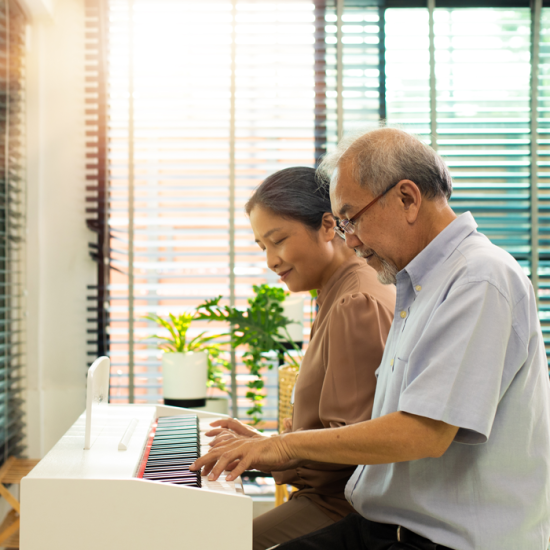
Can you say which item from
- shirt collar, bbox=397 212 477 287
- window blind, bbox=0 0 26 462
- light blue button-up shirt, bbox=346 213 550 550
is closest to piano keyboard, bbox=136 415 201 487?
light blue button-up shirt, bbox=346 213 550 550

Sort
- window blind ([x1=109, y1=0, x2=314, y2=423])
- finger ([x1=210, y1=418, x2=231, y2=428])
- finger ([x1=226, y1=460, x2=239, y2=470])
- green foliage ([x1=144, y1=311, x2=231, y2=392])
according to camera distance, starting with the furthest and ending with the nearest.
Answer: window blind ([x1=109, y1=0, x2=314, y2=423]) < green foliage ([x1=144, y1=311, x2=231, y2=392]) < finger ([x1=210, y1=418, x2=231, y2=428]) < finger ([x1=226, y1=460, x2=239, y2=470])

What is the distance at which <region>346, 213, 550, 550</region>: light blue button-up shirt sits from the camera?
0.98 meters

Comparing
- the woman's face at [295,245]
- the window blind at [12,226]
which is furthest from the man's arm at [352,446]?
the window blind at [12,226]

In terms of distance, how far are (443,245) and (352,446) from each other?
455 mm

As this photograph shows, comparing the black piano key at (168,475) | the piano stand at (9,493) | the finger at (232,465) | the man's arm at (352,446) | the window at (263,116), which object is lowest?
the piano stand at (9,493)

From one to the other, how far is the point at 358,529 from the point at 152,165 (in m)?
2.81

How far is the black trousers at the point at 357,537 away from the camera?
1.14 meters

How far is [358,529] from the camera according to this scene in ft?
4.26

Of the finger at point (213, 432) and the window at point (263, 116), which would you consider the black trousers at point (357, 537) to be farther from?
the window at point (263, 116)

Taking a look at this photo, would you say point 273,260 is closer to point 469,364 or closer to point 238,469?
point 238,469

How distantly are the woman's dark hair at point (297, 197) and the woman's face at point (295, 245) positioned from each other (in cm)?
2

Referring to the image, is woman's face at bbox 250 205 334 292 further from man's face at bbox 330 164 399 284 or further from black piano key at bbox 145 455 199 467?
black piano key at bbox 145 455 199 467

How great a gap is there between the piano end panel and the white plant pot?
1.98m

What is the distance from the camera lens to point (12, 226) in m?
3.11
